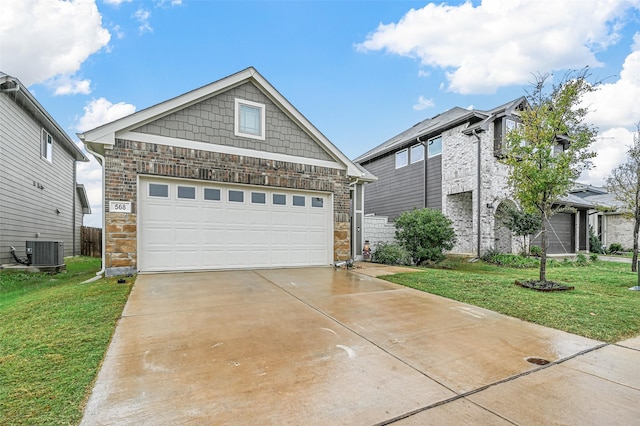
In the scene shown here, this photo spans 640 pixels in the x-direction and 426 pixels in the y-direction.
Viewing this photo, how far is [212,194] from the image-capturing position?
830cm

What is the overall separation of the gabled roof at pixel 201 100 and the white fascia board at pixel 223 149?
193 mm

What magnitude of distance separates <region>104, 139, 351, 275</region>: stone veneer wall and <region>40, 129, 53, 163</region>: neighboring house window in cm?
802

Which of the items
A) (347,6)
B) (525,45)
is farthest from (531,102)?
(347,6)

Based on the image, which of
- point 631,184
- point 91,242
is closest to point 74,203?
point 91,242

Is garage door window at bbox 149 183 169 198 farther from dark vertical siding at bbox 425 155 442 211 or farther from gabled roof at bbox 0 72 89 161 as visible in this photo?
dark vertical siding at bbox 425 155 442 211

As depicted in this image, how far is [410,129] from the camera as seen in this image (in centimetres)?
1886

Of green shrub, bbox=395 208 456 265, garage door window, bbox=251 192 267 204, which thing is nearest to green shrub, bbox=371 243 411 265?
green shrub, bbox=395 208 456 265

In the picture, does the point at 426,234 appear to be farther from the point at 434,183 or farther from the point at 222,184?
the point at 222,184

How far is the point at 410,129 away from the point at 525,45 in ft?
24.9

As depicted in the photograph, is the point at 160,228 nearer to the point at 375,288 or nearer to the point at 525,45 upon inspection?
the point at 375,288

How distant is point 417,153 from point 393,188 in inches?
92.0

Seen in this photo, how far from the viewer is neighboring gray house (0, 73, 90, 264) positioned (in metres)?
9.52

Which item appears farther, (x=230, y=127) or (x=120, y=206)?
(x=230, y=127)

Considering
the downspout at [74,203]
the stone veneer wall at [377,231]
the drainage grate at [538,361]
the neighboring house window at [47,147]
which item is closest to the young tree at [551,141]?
the drainage grate at [538,361]
